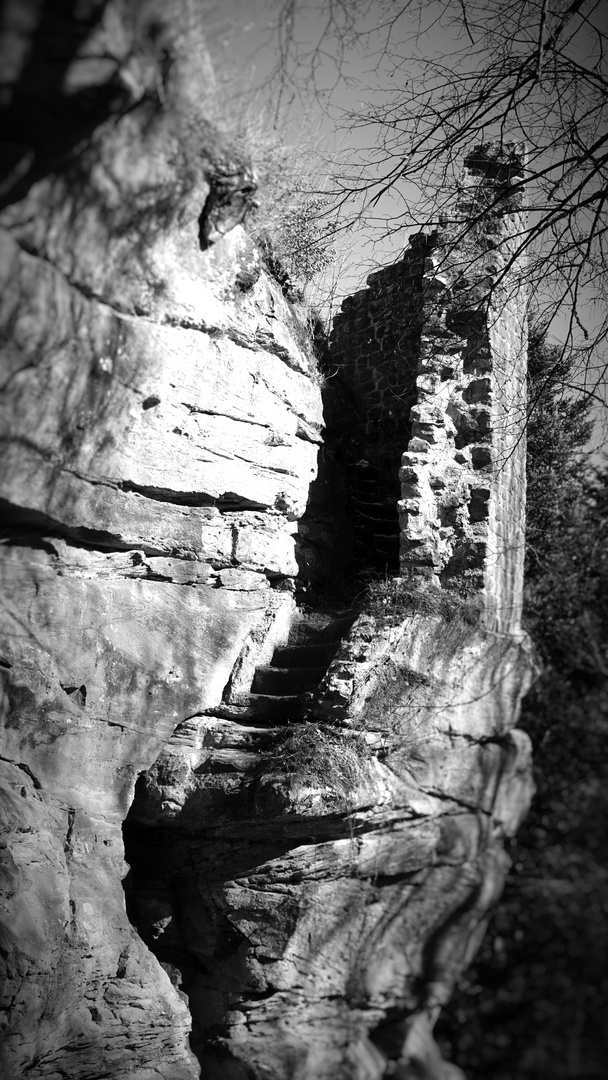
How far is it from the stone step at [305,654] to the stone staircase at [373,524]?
1292 mm

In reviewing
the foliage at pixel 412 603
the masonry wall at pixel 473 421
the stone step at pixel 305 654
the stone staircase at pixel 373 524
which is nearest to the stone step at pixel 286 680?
the stone step at pixel 305 654

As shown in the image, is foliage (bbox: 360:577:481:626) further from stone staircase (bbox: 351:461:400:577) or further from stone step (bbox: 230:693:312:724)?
stone staircase (bbox: 351:461:400:577)

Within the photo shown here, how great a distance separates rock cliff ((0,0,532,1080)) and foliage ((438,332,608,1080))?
0.35 m

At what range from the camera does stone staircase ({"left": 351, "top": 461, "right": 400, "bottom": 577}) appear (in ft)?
25.6

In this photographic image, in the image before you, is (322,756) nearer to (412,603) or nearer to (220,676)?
(412,603)

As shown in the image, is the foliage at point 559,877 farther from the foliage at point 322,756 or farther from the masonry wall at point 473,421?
the foliage at point 322,756

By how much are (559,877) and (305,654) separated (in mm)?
3630

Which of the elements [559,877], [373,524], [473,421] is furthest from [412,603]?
[559,877]

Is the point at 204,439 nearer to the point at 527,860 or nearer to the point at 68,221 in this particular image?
the point at 68,221

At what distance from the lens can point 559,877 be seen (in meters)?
3.25

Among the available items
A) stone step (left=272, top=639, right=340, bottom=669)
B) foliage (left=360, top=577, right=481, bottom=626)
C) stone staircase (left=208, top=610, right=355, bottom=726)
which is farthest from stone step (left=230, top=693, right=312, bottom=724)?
foliage (left=360, top=577, right=481, bottom=626)

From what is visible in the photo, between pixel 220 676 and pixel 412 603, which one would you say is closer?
pixel 412 603

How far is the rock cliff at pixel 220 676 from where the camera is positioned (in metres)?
4.85

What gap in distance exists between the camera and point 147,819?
19.4 ft
